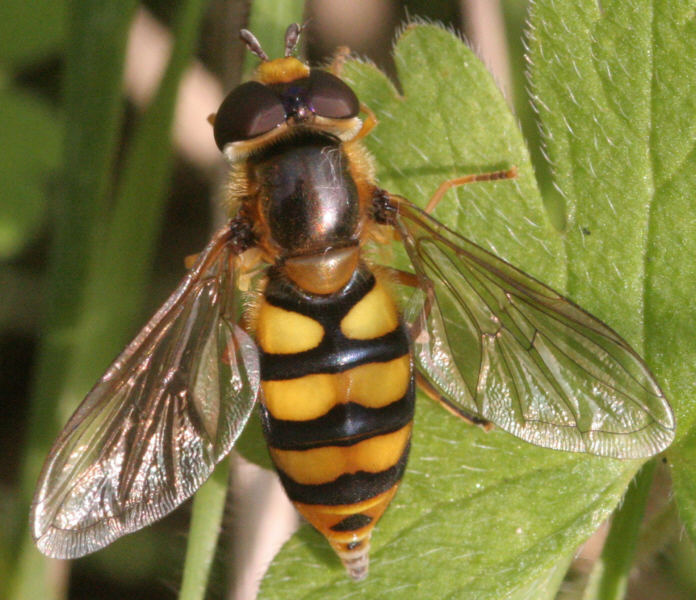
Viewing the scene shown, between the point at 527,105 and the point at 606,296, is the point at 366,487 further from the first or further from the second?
the point at 527,105

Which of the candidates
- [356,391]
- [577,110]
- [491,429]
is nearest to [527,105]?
[577,110]

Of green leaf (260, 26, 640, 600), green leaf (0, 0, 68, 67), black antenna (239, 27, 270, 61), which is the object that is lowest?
green leaf (260, 26, 640, 600)

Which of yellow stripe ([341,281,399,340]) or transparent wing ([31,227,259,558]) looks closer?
transparent wing ([31,227,259,558])

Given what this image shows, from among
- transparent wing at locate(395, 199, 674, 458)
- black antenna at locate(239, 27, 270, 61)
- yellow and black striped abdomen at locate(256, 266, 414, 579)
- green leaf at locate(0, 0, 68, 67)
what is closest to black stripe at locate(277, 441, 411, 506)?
yellow and black striped abdomen at locate(256, 266, 414, 579)

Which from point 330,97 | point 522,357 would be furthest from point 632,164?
point 330,97

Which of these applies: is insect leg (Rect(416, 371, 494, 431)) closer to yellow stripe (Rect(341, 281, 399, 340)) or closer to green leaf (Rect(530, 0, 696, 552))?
yellow stripe (Rect(341, 281, 399, 340))

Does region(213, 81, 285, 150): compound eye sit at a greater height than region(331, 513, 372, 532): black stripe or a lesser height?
greater

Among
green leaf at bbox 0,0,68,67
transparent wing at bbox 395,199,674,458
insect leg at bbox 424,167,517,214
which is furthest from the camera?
green leaf at bbox 0,0,68,67

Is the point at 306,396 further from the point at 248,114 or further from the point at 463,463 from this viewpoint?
the point at 248,114
